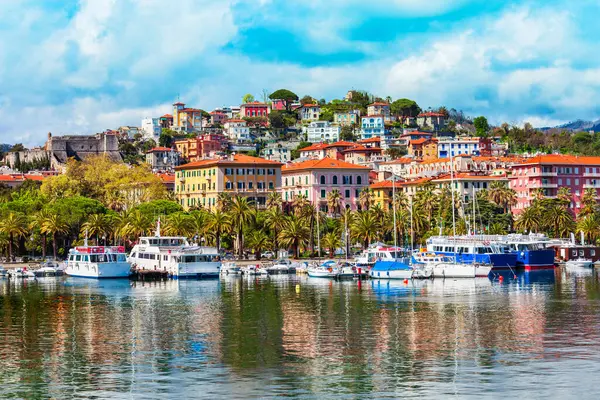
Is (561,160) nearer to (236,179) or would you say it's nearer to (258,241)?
(236,179)

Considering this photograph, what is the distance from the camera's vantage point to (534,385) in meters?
44.1

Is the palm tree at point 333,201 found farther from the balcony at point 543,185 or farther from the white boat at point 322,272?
the white boat at point 322,272

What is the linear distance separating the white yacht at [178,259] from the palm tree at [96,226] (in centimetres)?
2423

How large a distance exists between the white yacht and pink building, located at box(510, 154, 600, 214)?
87653mm

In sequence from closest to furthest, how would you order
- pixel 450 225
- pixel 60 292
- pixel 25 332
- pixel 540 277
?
1. pixel 25 332
2. pixel 60 292
3. pixel 540 277
4. pixel 450 225

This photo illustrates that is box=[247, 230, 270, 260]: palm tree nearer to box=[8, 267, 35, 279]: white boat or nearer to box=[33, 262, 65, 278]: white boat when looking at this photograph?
box=[33, 262, 65, 278]: white boat

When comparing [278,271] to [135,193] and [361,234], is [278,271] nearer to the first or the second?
[361,234]

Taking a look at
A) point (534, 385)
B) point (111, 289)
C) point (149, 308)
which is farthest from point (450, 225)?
point (534, 385)

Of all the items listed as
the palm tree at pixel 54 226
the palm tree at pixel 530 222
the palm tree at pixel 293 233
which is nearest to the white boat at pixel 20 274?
the palm tree at pixel 54 226

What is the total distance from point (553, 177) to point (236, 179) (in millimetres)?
56991

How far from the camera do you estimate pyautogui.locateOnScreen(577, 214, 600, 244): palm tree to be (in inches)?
5910

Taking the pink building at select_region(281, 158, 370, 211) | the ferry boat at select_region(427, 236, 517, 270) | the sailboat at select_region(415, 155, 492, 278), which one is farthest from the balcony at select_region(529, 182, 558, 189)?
the sailboat at select_region(415, 155, 492, 278)

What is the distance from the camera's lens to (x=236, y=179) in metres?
180

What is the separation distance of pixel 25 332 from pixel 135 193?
12601cm
